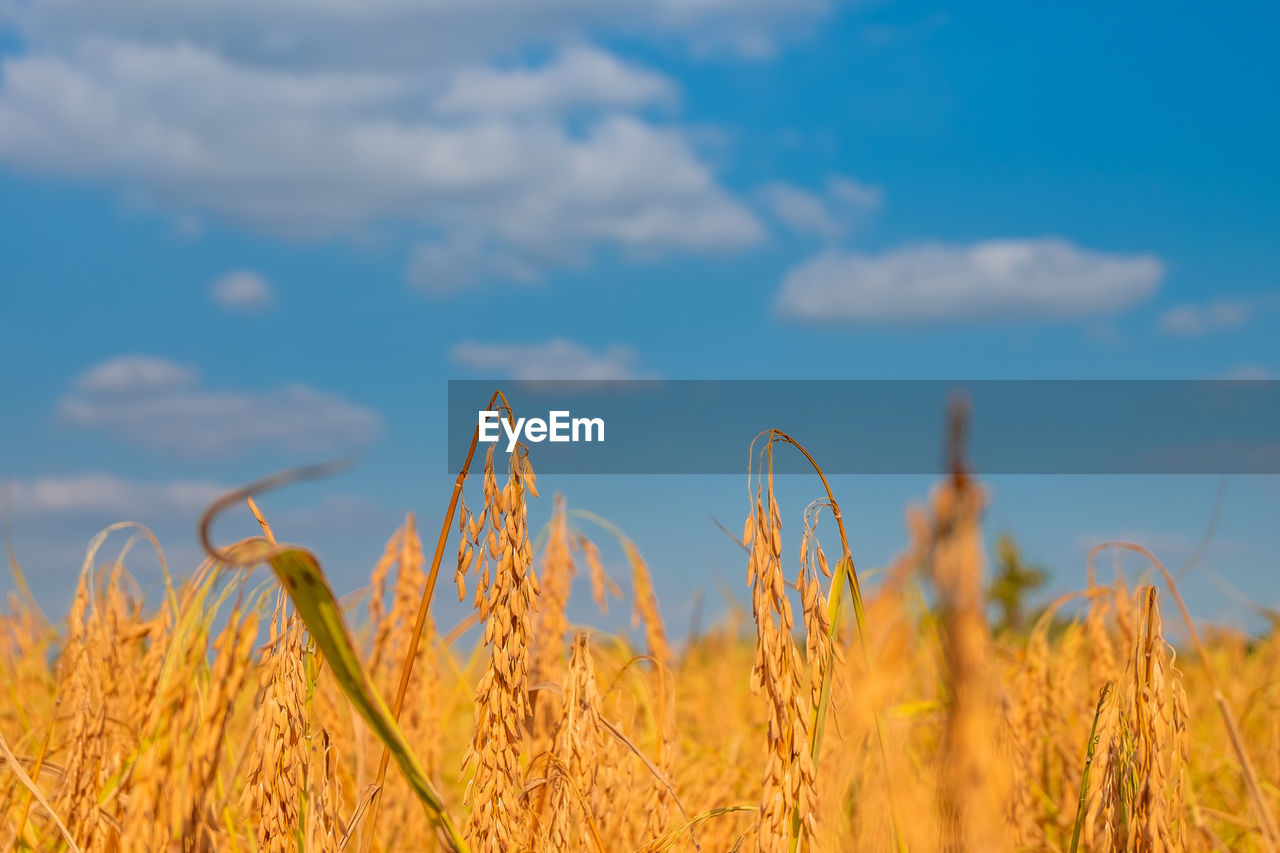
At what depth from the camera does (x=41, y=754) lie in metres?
1.60

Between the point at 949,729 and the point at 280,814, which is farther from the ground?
the point at 949,729

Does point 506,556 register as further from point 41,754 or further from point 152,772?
point 41,754

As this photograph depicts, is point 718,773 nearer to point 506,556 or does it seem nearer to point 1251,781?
point 506,556

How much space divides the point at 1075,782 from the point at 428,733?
1.76 meters

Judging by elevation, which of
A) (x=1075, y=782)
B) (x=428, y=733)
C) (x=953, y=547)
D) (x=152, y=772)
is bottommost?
(x=1075, y=782)

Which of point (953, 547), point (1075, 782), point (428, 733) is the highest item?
point (953, 547)

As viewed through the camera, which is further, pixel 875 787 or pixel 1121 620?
pixel 1121 620

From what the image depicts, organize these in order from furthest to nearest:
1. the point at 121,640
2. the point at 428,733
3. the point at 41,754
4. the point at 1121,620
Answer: the point at 428,733, the point at 1121,620, the point at 121,640, the point at 41,754

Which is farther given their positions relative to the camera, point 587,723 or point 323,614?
point 587,723

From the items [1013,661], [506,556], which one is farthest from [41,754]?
[1013,661]

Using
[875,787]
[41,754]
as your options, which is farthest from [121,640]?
[875,787]

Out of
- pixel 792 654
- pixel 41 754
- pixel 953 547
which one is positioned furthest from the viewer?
pixel 41 754

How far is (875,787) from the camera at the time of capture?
3.67 feet

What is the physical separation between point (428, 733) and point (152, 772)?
5.79ft
